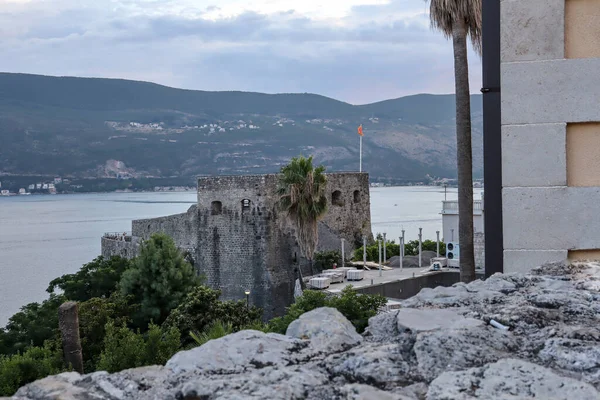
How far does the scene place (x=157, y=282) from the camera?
25938 millimetres

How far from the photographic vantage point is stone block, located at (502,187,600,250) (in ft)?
14.9

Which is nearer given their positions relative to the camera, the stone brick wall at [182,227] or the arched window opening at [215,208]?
the arched window opening at [215,208]

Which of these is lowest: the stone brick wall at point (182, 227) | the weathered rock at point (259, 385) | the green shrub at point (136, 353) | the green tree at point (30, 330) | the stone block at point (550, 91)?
the green tree at point (30, 330)

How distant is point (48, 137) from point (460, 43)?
190 metres

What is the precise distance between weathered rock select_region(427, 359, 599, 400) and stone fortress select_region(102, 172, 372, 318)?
31.2 m

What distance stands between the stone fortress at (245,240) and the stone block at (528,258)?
29.2 metres

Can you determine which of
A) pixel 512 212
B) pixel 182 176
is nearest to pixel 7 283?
pixel 512 212

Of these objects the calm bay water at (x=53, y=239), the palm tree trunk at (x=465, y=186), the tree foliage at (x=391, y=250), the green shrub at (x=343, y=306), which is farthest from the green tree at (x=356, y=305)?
the calm bay water at (x=53, y=239)

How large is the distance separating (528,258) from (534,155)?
60cm

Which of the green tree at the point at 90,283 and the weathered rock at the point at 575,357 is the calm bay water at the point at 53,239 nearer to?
the green tree at the point at 90,283

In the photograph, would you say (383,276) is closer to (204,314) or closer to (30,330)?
(204,314)

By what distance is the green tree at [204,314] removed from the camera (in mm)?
20891

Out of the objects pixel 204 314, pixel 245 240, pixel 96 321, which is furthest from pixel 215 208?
pixel 204 314

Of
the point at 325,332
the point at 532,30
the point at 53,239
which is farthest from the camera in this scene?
the point at 53,239
